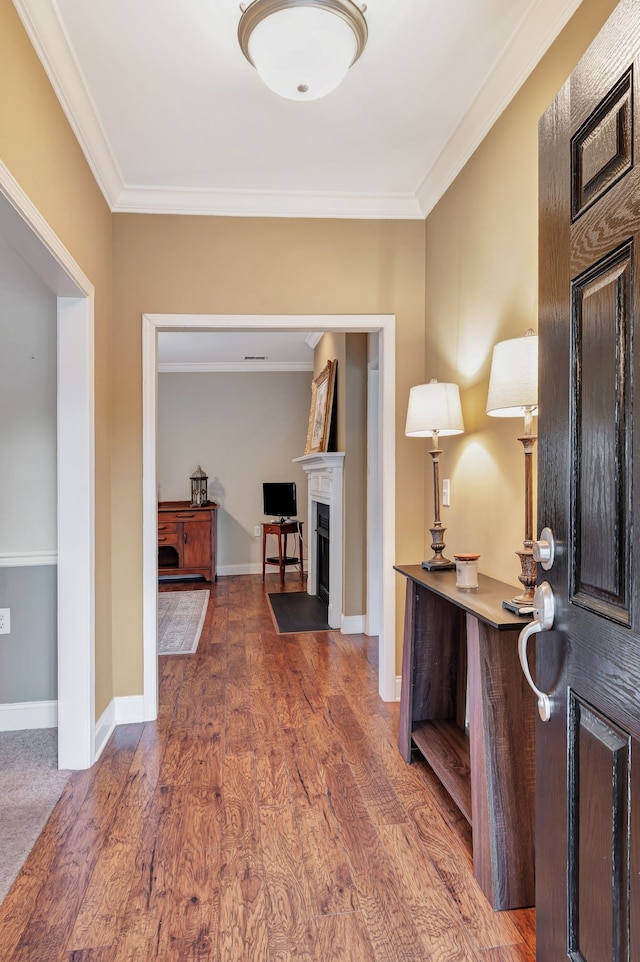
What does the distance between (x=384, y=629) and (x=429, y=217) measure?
2.18 meters

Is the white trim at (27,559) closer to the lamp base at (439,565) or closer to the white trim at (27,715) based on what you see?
the white trim at (27,715)

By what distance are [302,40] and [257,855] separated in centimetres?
246

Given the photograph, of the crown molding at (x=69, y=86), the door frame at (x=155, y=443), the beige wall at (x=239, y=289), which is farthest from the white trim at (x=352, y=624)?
the crown molding at (x=69, y=86)

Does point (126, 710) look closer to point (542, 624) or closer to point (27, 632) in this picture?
point (27, 632)

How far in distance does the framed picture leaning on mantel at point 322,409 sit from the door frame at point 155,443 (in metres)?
1.95

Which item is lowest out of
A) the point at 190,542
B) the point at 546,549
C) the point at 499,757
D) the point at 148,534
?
the point at 499,757

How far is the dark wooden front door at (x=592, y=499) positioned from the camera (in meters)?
0.90

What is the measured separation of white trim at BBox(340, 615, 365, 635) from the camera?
14.7 ft

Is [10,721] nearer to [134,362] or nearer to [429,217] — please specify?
[134,362]

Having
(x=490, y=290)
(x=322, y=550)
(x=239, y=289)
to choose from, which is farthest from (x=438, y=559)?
(x=322, y=550)

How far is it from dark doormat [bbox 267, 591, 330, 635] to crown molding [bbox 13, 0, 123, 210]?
3271 mm

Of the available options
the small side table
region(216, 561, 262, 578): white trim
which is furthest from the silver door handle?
region(216, 561, 262, 578): white trim

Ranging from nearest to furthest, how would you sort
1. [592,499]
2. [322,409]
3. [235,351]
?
[592,499]
[322,409]
[235,351]

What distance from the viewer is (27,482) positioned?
278cm
